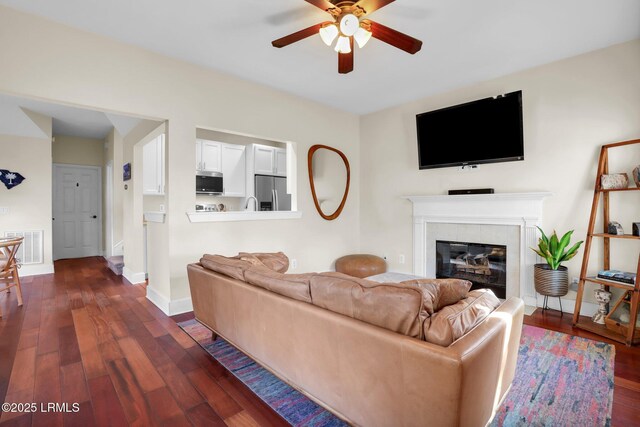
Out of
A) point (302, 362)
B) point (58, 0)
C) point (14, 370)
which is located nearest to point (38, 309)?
point (14, 370)

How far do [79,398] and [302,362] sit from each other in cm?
133

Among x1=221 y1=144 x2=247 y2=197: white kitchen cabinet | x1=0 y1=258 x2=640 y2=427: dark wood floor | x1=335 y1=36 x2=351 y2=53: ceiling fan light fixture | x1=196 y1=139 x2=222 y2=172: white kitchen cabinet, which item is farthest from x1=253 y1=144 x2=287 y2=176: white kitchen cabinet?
x1=335 y1=36 x2=351 y2=53: ceiling fan light fixture

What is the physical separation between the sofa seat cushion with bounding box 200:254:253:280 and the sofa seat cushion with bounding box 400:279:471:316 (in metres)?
1.12

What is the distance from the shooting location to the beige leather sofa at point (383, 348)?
109 centimetres

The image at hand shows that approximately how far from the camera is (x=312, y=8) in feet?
7.72

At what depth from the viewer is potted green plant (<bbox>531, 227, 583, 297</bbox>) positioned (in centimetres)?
295

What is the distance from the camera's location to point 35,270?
5.06 meters

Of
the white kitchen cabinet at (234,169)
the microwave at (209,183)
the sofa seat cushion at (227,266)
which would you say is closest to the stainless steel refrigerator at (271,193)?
the white kitchen cabinet at (234,169)

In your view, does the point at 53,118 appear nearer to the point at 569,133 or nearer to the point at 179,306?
the point at 179,306

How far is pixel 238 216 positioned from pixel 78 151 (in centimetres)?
552

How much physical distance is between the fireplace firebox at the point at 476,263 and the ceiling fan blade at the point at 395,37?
2.58m

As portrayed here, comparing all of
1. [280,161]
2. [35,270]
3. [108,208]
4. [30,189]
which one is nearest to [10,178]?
[30,189]

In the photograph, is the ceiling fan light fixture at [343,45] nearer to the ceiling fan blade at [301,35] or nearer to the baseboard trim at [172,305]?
the ceiling fan blade at [301,35]

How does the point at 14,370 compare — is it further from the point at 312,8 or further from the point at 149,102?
the point at 312,8
